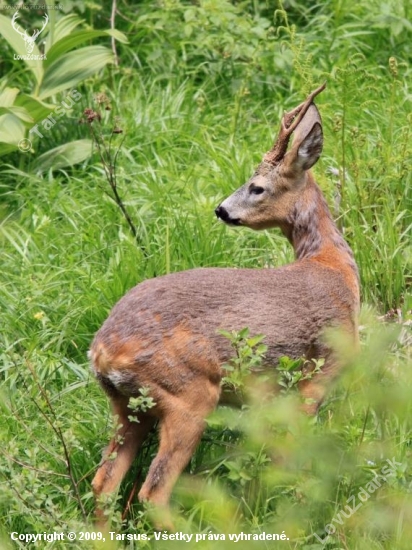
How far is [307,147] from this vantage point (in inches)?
225

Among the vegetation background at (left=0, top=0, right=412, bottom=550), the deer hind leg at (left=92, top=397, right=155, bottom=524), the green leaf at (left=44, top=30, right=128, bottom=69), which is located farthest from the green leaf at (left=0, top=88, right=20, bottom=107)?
the deer hind leg at (left=92, top=397, right=155, bottom=524)

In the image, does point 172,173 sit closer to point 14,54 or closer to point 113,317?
point 14,54

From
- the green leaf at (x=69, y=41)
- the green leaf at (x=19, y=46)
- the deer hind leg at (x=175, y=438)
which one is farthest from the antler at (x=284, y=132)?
the green leaf at (x=19, y=46)

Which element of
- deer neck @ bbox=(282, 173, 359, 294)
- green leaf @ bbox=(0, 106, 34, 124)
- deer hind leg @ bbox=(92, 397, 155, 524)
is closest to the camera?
deer hind leg @ bbox=(92, 397, 155, 524)

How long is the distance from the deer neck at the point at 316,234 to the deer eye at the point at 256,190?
0.17 metres

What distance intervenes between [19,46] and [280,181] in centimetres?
267

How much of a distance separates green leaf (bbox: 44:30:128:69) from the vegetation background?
12mm

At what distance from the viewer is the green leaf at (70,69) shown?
25.5 ft

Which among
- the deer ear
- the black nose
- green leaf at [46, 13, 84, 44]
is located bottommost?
the black nose

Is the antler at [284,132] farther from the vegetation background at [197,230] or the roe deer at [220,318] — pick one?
the vegetation background at [197,230]

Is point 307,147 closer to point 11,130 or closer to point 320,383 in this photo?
point 320,383

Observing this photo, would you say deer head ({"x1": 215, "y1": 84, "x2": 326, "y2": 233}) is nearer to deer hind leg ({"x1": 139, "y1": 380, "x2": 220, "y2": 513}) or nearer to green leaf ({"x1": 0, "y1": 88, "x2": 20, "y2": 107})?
deer hind leg ({"x1": 139, "y1": 380, "x2": 220, "y2": 513})

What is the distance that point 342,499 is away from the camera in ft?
15.6

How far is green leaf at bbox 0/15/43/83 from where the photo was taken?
768 cm
